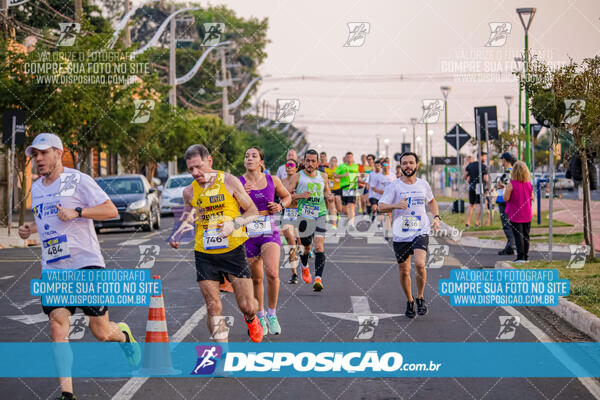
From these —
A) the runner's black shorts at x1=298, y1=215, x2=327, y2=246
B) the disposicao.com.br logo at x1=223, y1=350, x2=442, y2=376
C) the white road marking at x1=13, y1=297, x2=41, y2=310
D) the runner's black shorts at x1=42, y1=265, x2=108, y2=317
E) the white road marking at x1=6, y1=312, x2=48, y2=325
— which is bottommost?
the disposicao.com.br logo at x1=223, y1=350, x2=442, y2=376

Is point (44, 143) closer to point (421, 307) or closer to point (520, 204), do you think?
point (421, 307)

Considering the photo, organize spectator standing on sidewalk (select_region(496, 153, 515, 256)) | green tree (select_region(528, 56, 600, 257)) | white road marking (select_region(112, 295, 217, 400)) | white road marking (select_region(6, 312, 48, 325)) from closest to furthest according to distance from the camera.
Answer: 1. white road marking (select_region(112, 295, 217, 400))
2. white road marking (select_region(6, 312, 48, 325))
3. green tree (select_region(528, 56, 600, 257))
4. spectator standing on sidewalk (select_region(496, 153, 515, 256))

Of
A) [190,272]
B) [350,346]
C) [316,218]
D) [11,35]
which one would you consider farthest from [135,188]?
[350,346]

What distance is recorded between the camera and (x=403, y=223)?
1096 centimetres

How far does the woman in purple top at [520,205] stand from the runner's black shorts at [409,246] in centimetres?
545

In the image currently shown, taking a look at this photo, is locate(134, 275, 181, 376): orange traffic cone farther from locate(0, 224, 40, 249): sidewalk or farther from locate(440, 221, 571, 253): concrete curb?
locate(0, 224, 40, 249): sidewalk

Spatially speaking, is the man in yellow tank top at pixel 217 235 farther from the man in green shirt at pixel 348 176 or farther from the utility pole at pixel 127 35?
the utility pole at pixel 127 35

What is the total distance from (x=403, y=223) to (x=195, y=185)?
3830 millimetres

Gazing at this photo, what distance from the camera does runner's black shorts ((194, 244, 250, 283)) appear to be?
762 centimetres

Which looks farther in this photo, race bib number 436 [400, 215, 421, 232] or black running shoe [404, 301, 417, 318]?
race bib number 436 [400, 215, 421, 232]

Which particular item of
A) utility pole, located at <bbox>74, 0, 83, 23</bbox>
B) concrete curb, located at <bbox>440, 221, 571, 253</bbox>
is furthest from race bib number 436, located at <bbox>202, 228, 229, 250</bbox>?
utility pole, located at <bbox>74, 0, 83, 23</bbox>

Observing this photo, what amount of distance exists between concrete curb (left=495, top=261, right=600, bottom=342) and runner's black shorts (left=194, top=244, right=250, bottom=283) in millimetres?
3906

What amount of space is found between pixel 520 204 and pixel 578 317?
6031 mm

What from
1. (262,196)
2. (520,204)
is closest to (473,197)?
(520,204)
